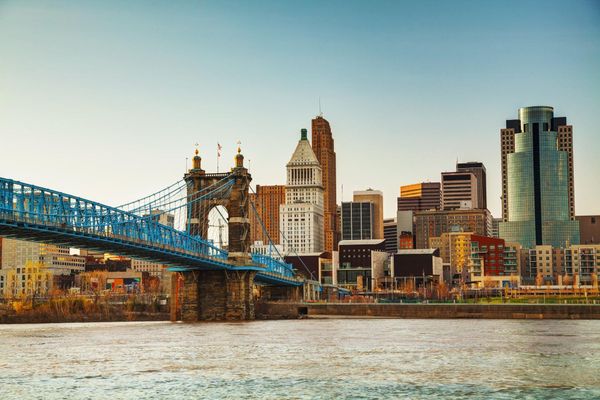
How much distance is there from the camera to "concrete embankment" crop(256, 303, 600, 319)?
110m

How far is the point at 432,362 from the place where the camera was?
53.5 metres

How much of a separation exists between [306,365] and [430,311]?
226 feet

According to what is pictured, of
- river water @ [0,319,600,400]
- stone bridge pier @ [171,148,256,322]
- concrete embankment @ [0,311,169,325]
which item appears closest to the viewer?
river water @ [0,319,600,400]

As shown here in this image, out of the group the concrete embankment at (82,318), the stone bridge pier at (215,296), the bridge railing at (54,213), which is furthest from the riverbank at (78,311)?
the bridge railing at (54,213)

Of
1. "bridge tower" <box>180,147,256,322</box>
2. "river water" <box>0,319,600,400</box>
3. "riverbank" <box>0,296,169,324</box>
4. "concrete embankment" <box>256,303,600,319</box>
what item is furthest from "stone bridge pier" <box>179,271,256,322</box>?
"river water" <box>0,319,600,400</box>

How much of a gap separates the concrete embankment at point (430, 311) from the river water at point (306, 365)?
29220 millimetres

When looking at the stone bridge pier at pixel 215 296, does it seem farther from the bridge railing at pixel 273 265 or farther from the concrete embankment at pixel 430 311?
the bridge railing at pixel 273 265

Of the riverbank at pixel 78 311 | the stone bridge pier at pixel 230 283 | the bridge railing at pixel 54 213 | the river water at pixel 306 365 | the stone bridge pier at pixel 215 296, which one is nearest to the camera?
the river water at pixel 306 365

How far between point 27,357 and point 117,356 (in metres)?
5.54

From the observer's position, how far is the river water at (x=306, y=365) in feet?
136

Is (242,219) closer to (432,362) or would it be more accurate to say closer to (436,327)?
(436,327)

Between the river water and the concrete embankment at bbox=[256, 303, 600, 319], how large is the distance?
1150 inches

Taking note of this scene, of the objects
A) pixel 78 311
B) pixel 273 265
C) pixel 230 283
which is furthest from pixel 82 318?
pixel 273 265

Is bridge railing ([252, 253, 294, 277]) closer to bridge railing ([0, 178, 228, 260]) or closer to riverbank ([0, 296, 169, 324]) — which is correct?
riverbank ([0, 296, 169, 324])
